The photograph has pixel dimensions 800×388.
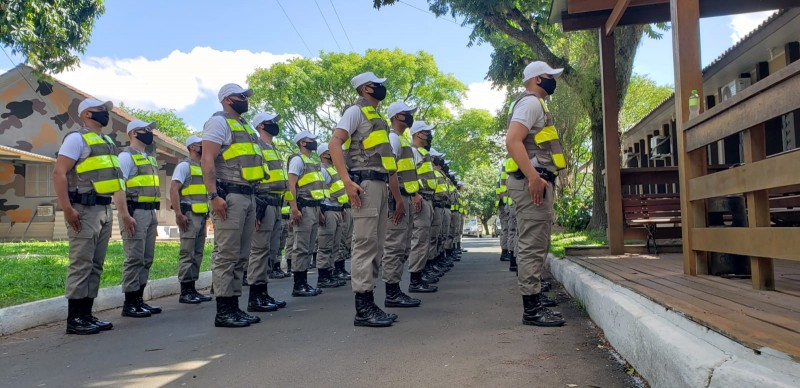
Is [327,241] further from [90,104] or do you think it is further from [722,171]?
[722,171]

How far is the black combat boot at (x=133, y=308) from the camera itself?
20.6ft

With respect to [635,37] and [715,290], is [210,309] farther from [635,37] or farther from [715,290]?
[635,37]

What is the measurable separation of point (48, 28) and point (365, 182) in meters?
8.84

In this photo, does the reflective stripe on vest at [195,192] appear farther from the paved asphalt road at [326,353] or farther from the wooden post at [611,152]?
the wooden post at [611,152]

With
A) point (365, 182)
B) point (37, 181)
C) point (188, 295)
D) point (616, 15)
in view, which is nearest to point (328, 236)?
point (188, 295)

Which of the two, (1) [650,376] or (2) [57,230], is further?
(2) [57,230]

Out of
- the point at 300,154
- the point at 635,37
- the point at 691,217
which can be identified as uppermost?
the point at 635,37

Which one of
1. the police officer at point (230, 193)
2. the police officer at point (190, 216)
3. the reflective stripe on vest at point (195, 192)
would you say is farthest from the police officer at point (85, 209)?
the reflective stripe on vest at point (195, 192)

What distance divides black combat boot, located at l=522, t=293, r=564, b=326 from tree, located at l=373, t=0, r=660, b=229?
30.3 ft

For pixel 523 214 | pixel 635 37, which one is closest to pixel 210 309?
pixel 523 214

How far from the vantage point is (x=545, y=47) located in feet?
46.7

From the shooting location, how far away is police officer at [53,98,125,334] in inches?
211

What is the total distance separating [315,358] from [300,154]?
196 inches

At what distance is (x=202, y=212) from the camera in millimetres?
7766
